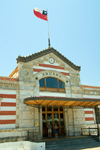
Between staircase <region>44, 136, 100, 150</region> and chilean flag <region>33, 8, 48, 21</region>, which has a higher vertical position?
chilean flag <region>33, 8, 48, 21</region>

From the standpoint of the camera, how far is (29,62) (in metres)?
17.4

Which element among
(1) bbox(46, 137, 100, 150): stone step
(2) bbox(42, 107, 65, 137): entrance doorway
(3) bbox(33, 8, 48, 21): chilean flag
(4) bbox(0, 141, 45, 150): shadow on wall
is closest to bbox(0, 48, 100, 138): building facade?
(2) bbox(42, 107, 65, 137): entrance doorway

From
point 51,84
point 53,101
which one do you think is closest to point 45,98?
point 53,101

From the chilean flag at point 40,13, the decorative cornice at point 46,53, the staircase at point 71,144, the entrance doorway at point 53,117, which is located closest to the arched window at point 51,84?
the entrance doorway at point 53,117

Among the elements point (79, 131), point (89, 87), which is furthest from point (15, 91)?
point (89, 87)

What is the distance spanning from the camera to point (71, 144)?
1394 centimetres

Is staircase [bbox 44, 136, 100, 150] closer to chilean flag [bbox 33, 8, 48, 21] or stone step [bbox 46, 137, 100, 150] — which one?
stone step [bbox 46, 137, 100, 150]

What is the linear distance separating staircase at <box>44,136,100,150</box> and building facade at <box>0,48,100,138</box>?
80.4 inches

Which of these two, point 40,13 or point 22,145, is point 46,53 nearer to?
point 40,13

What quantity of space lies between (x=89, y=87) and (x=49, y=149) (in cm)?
1019

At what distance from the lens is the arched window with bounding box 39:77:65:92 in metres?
17.4

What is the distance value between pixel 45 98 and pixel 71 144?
4.75m

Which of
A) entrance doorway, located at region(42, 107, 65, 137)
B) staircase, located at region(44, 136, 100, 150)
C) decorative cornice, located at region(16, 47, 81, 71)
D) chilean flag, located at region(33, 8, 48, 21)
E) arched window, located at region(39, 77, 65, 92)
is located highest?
chilean flag, located at region(33, 8, 48, 21)

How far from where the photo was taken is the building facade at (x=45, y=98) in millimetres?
14680
